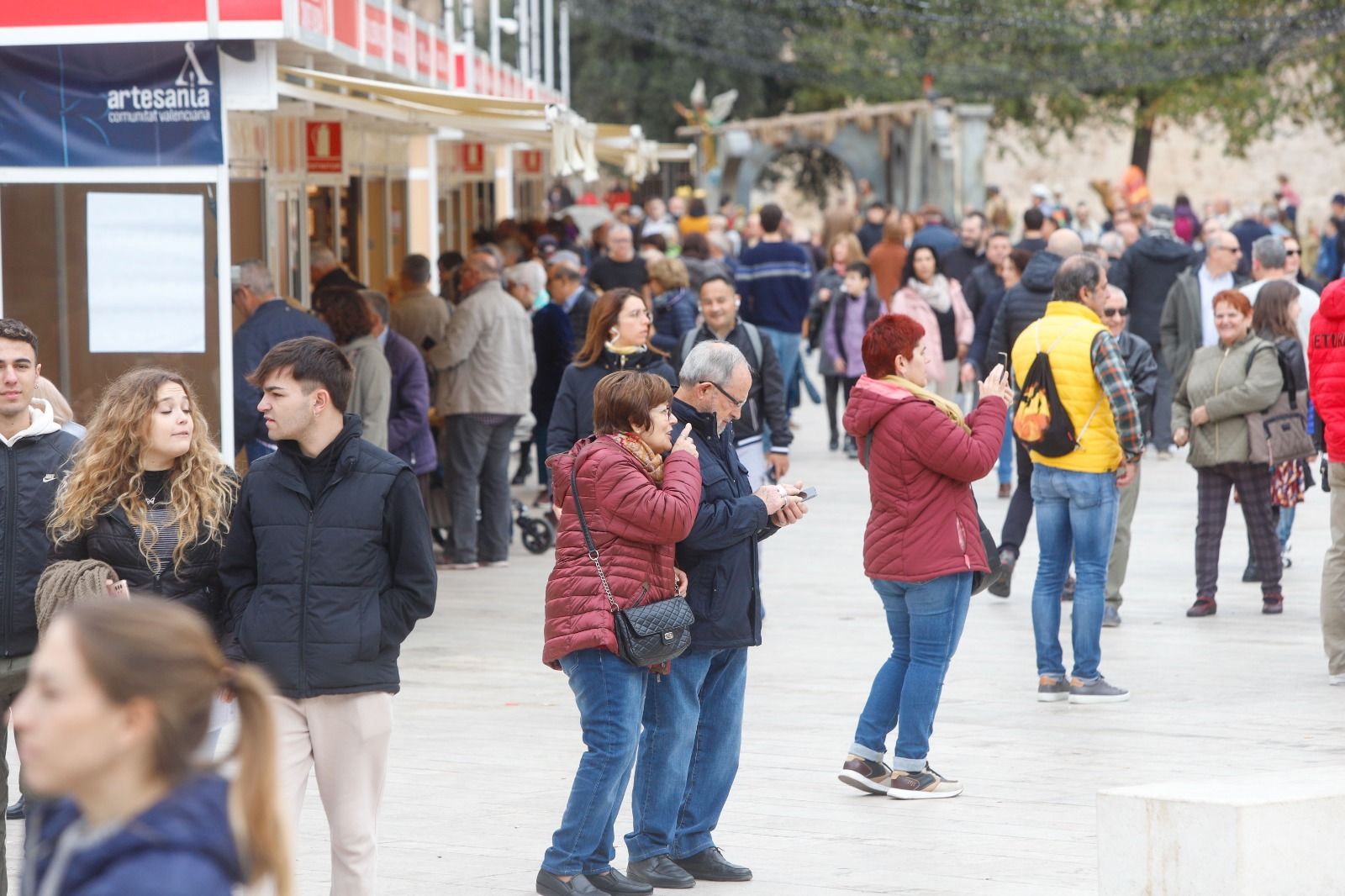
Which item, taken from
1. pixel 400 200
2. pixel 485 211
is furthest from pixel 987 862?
pixel 485 211

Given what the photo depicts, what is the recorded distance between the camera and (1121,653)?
360 inches

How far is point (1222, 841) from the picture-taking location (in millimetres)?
4863

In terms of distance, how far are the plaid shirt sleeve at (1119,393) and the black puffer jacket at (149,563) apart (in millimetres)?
4064

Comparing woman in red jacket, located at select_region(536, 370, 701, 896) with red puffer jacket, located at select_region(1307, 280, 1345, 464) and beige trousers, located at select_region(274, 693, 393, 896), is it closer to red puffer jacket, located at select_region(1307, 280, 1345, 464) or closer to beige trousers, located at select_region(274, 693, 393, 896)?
beige trousers, located at select_region(274, 693, 393, 896)

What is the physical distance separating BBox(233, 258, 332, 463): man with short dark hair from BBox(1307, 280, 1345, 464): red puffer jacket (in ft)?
14.9

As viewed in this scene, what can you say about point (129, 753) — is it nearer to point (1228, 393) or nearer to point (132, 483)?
point (132, 483)

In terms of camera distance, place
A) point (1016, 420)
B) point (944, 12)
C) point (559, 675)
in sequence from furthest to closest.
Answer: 1. point (944, 12)
2. point (559, 675)
3. point (1016, 420)

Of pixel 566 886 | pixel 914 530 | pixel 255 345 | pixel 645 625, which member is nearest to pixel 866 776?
pixel 914 530

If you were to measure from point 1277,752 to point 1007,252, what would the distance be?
22.1 ft

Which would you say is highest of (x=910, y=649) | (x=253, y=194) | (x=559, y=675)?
(x=253, y=194)

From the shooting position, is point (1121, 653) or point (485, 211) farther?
point (485, 211)

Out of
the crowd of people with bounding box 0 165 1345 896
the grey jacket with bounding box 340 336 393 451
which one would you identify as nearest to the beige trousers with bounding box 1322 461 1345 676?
the crowd of people with bounding box 0 165 1345 896

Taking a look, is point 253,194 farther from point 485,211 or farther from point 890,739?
point 485,211

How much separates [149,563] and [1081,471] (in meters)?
4.24
